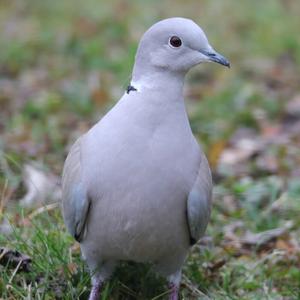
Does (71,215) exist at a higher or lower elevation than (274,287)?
higher

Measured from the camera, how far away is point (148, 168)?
3.90 m

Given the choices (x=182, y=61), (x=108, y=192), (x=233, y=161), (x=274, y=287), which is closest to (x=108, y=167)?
(x=108, y=192)

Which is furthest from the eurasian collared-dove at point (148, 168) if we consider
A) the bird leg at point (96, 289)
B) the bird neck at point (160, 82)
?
the bird leg at point (96, 289)

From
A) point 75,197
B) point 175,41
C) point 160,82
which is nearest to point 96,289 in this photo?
point 75,197

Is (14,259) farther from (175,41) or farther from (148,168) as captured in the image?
(175,41)

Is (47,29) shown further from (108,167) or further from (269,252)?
(108,167)

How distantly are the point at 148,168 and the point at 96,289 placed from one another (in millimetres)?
Answer: 715

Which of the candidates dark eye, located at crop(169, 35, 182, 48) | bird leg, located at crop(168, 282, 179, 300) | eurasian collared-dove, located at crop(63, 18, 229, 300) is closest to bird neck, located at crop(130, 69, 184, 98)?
eurasian collared-dove, located at crop(63, 18, 229, 300)

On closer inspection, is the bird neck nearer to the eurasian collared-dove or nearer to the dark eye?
the eurasian collared-dove

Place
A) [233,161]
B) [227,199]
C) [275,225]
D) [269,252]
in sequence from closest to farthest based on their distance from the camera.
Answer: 1. [269,252]
2. [275,225]
3. [227,199]
4. [233,161]

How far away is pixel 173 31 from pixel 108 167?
0.66m

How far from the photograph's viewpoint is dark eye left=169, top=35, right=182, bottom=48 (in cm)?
405

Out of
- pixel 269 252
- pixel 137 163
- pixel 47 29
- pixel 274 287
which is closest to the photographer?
pixel 137 163

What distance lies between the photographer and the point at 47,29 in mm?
9633
